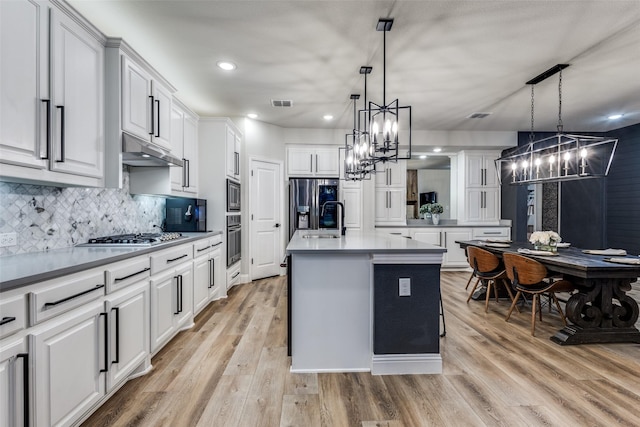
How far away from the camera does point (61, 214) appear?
2.31m

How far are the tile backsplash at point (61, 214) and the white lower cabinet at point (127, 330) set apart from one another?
2.30ft

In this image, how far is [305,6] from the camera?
2.33 m

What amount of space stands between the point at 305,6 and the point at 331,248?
1788 mm

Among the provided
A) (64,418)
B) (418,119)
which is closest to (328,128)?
(418,119)

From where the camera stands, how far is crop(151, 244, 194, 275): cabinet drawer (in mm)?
2402

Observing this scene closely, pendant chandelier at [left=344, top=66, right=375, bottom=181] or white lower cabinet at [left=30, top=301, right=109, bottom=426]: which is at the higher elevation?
pendant chandelier at [left=344, top=66, right=375, bottom=181]

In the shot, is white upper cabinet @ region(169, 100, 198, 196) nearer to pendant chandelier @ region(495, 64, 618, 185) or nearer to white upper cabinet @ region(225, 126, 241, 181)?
white upper cabinet @ region(225, 126, 241, 181)

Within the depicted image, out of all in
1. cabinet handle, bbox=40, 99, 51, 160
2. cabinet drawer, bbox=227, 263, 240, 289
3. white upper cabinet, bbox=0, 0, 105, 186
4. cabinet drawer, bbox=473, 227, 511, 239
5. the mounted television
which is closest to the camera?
white upper cabinet, bbox=0, 0, 105, 186

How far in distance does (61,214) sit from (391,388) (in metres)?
2.65

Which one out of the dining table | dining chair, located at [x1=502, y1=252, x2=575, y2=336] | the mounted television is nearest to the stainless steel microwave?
dining chair, located at [x1=502, y1=252, x2=575, y2=336]

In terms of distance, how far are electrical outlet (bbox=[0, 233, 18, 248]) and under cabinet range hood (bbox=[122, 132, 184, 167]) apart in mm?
839

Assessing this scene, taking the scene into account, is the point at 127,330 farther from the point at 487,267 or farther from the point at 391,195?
the point at 391,195

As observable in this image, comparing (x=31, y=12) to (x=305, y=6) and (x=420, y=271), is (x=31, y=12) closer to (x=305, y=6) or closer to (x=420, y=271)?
(x=305, y=6)

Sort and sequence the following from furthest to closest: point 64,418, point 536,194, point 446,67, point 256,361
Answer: point 536,194 → point 446,67 → point 256,361 → point 64,418
